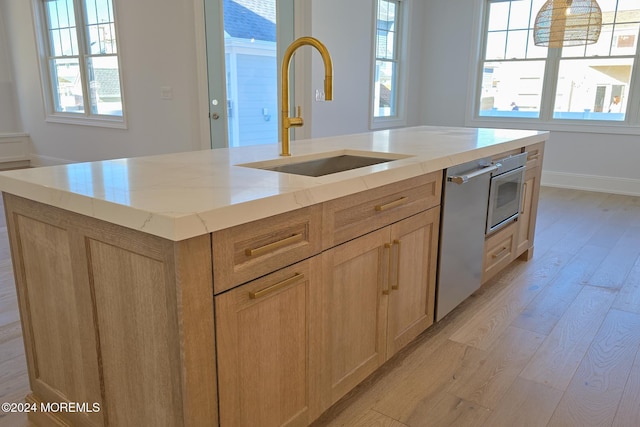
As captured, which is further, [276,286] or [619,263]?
[619,263]

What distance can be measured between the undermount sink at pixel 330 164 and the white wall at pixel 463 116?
4.59 meters

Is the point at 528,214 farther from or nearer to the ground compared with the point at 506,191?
nearer to the ground

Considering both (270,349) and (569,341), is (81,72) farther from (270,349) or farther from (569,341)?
(569,341)

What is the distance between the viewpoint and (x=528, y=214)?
10.7 feet

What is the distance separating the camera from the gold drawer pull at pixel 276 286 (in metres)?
1.25

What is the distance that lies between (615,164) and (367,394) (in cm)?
517

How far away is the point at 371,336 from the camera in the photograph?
1.83 metres

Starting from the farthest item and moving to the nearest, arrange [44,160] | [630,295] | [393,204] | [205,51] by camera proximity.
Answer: [44,160] → [205,51] → [630,295] → [393,204]

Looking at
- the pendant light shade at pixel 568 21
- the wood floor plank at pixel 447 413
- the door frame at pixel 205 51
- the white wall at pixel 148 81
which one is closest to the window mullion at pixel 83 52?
the white wall at pixel 148 81

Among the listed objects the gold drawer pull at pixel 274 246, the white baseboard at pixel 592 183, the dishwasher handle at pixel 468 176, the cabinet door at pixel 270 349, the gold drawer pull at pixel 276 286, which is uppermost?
the dishwasher handle at pixel 468 176

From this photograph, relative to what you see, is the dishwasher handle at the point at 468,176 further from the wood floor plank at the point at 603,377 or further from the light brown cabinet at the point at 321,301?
the wood floor plank at the point at 603,377

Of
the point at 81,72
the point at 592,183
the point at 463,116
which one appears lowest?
the point at 592,183

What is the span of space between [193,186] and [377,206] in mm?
672

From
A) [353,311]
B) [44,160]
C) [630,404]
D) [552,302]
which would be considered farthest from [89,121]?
[630,404]
